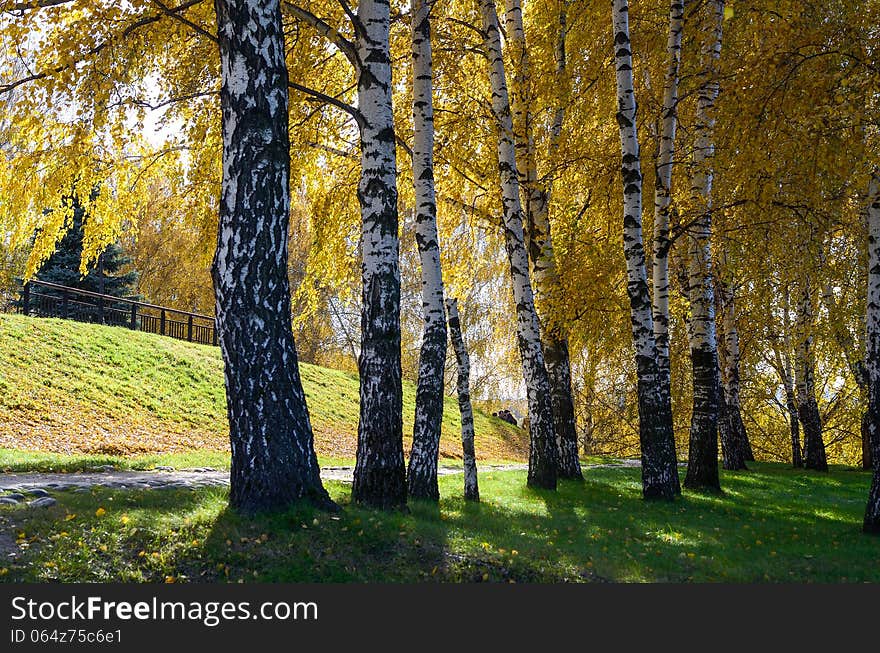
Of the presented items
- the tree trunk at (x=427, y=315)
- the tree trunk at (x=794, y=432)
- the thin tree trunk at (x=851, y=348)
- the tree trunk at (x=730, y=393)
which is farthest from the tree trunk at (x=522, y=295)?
the tree trunk at (x=794, y=432)

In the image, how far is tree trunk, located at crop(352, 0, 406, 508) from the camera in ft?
25.1

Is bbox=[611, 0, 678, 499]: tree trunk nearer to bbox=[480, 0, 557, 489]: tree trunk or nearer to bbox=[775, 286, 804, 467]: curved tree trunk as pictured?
bbox=[480, 0, 557, 489]: tree trunk

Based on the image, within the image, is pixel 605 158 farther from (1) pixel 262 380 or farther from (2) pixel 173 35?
(1) pixel 262 380

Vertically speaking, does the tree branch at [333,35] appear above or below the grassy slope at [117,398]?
above

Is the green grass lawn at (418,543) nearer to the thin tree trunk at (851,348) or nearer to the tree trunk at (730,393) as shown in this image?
the tree trunk at (730,393)

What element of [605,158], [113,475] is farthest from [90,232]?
[605,158]

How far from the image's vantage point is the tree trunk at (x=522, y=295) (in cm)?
1177

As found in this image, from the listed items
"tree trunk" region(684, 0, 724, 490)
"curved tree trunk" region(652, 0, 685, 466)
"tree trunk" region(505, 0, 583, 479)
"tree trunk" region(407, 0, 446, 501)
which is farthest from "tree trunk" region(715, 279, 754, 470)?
"tree trunk" region(407, 0, 446, 501)

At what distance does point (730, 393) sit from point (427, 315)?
44.2ft

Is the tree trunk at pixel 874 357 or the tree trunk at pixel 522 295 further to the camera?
the tree trunk at pixel 522 295

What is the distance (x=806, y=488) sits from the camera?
50.5 feet

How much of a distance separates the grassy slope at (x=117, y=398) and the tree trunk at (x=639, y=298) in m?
7.33

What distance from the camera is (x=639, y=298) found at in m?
11.2

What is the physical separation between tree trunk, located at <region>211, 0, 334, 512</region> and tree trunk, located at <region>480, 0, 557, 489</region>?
19.4 feet
